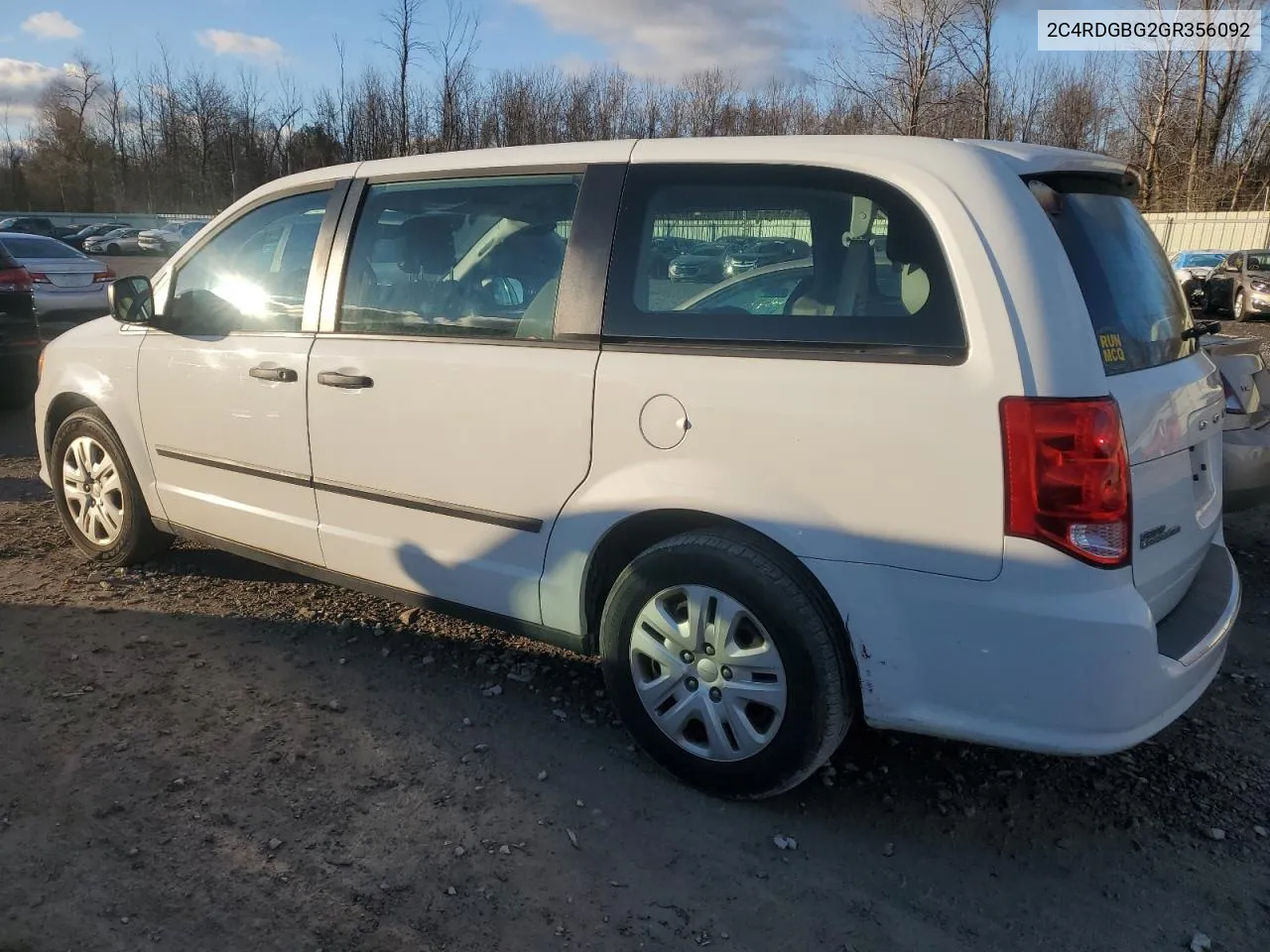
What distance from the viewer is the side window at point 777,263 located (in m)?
2.57

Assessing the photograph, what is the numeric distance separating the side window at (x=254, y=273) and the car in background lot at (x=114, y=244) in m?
43.3

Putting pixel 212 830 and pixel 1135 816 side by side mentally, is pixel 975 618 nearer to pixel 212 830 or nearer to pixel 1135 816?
pixel 1135 816

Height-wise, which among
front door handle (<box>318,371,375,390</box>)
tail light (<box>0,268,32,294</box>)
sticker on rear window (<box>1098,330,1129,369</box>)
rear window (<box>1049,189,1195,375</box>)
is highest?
tail light (<box>0,268,32,294</box>)

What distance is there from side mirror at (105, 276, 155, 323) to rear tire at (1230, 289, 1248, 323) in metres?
22.8

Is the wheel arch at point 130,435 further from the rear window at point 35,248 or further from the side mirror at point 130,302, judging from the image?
the rear window at point 35,248

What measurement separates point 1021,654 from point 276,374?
2.81 m

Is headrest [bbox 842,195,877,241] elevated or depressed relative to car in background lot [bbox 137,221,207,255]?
depressed

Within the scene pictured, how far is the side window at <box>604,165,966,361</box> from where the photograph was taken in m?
2.57

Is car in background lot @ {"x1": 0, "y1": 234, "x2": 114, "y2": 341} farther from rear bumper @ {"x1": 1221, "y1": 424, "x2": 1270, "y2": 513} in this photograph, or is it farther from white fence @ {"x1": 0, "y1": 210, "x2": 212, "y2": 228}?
white fence @ {"x1": 0, "y1": 210, "x2": 212, "y2": 228}

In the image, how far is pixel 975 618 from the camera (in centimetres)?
244

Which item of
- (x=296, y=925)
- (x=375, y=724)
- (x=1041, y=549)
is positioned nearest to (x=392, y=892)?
(x=296, y=925)

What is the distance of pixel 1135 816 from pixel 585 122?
26.6m

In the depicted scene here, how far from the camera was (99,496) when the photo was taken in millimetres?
4766

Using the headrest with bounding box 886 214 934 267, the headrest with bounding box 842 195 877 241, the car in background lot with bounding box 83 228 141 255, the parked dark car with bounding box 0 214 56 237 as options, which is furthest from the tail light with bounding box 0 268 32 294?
the car in background lot with bounding box 83 228 141 255
